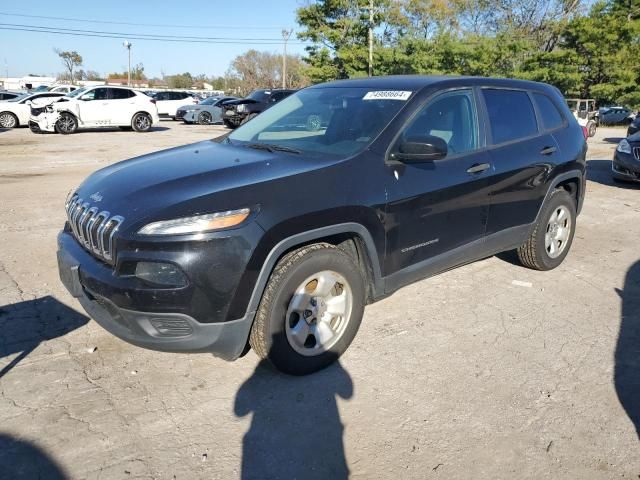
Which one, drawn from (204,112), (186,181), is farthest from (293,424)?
(204,112)

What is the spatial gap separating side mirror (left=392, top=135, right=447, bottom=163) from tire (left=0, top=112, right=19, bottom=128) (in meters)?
22.3

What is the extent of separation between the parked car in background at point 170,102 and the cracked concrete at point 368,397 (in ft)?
82.3

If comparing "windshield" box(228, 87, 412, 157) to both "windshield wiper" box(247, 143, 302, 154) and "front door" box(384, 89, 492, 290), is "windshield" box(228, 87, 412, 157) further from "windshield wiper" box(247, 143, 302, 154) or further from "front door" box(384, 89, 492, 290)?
"front door" box(384, 89, 492, 290)

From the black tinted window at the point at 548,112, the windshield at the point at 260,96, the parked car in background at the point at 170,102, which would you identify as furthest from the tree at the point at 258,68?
the black tinted window at the point at 548,112

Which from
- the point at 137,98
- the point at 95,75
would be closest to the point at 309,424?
the point at 137,98

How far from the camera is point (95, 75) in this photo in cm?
11288

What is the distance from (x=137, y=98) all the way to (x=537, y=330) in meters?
18.8

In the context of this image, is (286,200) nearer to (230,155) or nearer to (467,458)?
(230,155)

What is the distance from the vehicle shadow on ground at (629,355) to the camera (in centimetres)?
293

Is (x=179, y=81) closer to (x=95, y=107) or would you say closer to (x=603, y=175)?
(x=95, y=107)

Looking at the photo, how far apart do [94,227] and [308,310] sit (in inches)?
51.3

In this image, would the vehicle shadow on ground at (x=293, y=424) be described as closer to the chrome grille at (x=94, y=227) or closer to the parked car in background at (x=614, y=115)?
the chrome grille at (x=94, y=227)

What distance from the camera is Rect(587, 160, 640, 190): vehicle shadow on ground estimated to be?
998 centimetres

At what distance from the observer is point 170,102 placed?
28.0m
